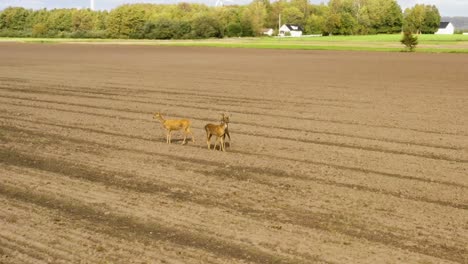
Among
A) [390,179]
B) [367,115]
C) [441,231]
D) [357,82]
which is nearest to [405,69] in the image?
[357,82]

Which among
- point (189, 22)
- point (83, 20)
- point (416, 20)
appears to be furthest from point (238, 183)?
point (416, 20)

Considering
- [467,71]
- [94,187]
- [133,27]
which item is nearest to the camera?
[94,187]

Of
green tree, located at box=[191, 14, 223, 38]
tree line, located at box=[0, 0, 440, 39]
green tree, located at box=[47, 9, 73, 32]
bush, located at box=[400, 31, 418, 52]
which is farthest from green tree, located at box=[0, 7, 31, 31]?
bush, located at box=[400, 31, 418, 52]

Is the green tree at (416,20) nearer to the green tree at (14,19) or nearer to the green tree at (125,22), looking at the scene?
the green tree at (125,22)

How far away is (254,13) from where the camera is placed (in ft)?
577

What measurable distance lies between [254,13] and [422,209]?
6639 inches

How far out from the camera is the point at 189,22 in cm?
14588

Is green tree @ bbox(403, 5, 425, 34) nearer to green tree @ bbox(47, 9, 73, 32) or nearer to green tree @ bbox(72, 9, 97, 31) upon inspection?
green tree @ bbox(72, 9, 97, 31)

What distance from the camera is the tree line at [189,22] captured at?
5787 inches

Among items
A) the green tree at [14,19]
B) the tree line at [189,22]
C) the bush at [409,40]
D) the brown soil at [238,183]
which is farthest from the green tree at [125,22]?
the brown soil at [238,183]

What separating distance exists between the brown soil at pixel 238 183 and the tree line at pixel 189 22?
12142 cm

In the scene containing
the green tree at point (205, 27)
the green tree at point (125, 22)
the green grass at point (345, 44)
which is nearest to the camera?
the green grass at point (345, 44)

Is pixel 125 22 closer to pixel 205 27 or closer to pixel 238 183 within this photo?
pixel 205 27

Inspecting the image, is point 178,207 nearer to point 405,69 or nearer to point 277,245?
point 277,245
